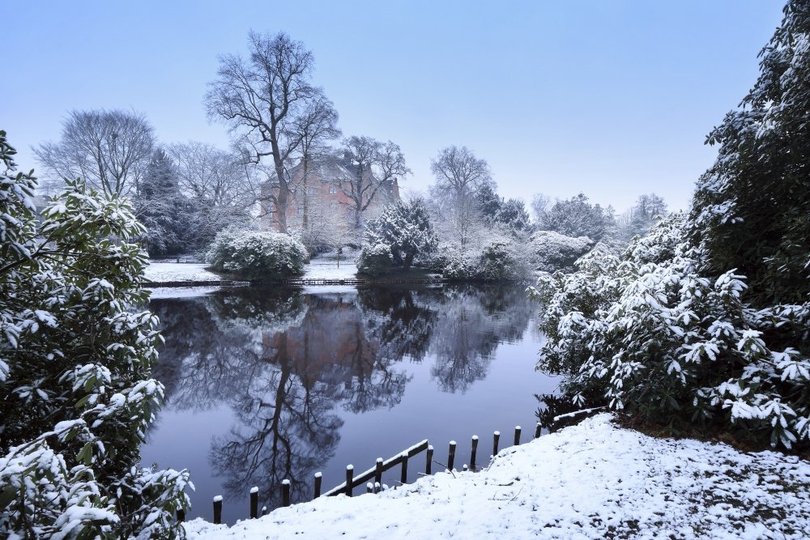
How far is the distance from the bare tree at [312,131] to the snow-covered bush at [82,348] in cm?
3118

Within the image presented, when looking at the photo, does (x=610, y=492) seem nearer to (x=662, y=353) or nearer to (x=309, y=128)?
(x=662, y=353)

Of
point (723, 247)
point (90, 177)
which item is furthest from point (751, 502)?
point (90, 177)

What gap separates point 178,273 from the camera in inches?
999

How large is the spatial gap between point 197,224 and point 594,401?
1306 inches

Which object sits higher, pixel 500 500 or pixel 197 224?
pixel 197 224

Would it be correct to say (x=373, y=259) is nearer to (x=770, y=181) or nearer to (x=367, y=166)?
(x=367, y=166)

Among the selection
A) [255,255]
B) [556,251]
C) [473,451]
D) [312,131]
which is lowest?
[473,451]

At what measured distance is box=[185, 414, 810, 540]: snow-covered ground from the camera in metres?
3.46

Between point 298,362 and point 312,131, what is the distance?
26.9m

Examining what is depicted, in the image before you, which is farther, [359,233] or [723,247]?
[359,233]

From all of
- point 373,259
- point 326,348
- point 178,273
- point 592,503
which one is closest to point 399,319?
point 326,348

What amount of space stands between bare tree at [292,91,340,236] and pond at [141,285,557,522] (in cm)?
1834

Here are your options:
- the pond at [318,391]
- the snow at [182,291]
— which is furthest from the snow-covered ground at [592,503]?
the snow at [182,291]

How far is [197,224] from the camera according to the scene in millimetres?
32344
